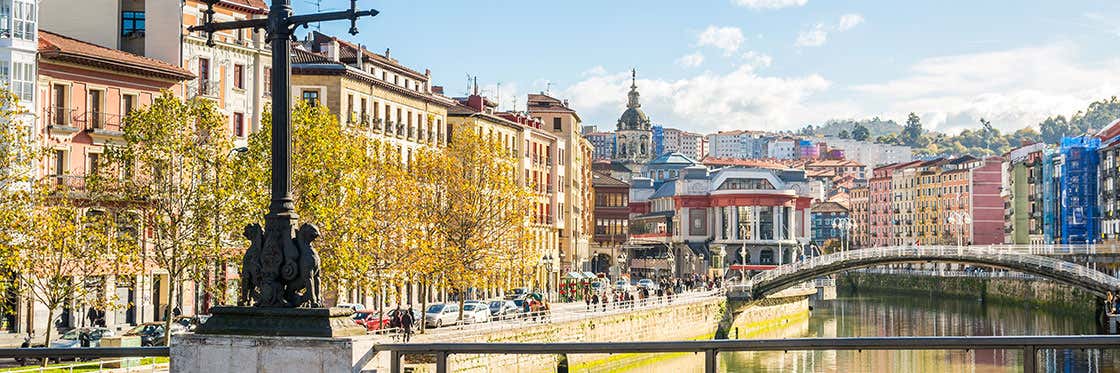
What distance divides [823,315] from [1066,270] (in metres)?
32.1

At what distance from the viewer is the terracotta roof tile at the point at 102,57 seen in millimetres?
55219

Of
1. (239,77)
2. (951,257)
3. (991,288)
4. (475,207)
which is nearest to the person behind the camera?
(475,207)

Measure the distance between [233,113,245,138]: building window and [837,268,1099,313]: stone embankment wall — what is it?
6009cm

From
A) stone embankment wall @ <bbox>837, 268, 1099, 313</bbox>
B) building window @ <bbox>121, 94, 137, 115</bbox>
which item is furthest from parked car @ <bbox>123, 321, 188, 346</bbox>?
stone embankment wall @ <bbox>837, 268, 1099, 313</bbox>

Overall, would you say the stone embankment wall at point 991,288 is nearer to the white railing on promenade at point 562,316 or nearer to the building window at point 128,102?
the white railing on promenade at point 562,316

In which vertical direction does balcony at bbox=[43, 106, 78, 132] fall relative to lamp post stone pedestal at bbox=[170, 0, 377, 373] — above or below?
above

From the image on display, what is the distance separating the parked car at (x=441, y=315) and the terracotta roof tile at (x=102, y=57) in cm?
1318

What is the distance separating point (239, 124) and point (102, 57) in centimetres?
1128

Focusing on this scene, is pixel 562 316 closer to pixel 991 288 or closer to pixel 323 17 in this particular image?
pixel 323 17

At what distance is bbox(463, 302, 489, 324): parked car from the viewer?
206 ft

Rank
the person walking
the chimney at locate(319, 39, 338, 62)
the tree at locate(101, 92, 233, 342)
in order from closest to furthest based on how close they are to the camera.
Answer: the tree at locate(101, 92, 233, 342)
the person walking
the chimney at locate(319, 39, 338, 62)

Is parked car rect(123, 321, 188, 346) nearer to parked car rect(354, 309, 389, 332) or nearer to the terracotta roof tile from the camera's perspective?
parked car rect(354, 309, 389, 332)

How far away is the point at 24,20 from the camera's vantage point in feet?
173

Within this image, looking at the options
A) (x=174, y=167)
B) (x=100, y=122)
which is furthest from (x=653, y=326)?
(x=174, y=167)
